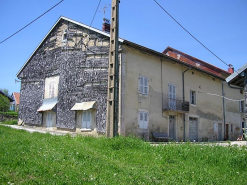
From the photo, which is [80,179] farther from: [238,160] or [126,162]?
[238,160]

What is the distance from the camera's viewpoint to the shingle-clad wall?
54.9 feet

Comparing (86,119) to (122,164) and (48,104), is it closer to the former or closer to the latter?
(48,104)

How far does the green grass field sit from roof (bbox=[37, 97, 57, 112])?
1039 cm

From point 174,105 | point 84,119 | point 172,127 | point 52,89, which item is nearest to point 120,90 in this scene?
point 84,119

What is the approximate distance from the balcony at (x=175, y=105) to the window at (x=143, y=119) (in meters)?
1.94

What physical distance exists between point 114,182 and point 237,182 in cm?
290

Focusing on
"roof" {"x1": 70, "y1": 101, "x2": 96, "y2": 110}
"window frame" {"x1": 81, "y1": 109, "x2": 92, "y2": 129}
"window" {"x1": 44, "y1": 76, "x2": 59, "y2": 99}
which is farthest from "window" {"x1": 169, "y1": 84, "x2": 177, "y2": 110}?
"window" {"x1": 44, "y1": 76, "x2": 59, "y2": 99}

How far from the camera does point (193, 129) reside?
2105 centimetres

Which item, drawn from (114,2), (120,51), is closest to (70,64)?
(120,51)

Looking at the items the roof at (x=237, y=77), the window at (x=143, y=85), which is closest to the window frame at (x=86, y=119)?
the window at (x=143, y=85)

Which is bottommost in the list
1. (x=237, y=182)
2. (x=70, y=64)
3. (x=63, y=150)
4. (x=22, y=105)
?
(x=237, y=182)

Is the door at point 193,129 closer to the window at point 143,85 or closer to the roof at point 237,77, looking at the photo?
the window at point 143,85

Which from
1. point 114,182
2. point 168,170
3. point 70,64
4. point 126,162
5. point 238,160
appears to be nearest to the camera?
point 114,182

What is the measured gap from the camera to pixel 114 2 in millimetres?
10680
